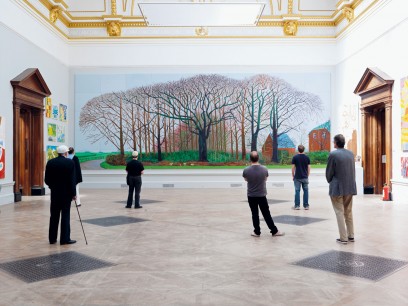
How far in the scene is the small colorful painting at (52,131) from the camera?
16.5 metres

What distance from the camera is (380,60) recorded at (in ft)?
46.5

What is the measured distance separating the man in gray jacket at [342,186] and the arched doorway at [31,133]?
10.6 m

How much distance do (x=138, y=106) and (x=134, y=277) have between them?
48.3 ft

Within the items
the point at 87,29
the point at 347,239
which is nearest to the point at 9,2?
the point at 87,29

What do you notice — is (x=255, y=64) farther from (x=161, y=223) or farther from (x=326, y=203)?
(x=161, y=223)

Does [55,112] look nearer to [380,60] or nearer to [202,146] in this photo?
[202,146]

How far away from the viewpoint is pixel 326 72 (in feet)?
62.1

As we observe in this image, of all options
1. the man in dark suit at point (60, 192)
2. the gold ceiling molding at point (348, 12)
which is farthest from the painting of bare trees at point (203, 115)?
the man in dark suit at point (60, 192)

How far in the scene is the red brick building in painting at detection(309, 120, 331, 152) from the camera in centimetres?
1884

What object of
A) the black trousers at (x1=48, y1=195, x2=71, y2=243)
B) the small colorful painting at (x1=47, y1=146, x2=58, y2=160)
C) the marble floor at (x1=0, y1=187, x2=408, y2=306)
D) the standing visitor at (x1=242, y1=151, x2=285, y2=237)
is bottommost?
the marble floor at (x1=0, y1=187, x2=408, y2=306)

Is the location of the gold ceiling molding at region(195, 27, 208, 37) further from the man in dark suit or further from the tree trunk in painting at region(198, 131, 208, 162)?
the man in dark suit

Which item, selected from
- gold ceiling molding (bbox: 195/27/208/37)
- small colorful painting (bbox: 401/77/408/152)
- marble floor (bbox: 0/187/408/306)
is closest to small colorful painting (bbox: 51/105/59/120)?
gold ceiling molding (bbox: 195/27/208/37)

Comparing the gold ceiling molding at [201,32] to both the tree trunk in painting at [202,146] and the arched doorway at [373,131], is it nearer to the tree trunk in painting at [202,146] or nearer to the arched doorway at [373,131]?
the tree trunk in painting at [202,146]

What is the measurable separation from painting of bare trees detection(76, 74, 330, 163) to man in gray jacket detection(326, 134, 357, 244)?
12.1 metres
